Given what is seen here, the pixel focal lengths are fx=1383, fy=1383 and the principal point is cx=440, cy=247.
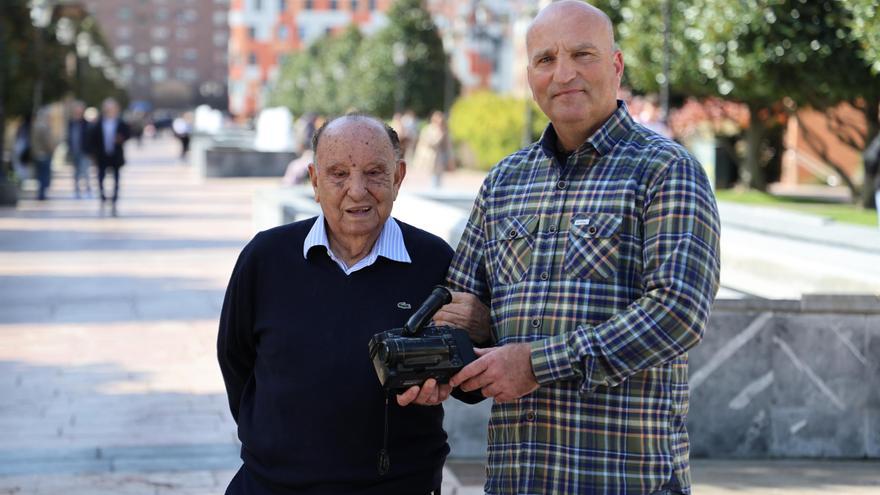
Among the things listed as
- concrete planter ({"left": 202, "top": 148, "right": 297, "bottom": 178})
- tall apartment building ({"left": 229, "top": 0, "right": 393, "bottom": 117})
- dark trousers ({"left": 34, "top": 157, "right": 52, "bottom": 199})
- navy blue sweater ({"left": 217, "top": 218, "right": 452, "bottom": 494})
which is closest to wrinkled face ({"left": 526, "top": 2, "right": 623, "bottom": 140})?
navy blue sweater ({"left": 217, "top": 218, "right": 452, "bottom": 494})

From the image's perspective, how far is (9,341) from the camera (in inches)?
427

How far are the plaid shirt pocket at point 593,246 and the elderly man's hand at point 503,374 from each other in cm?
21

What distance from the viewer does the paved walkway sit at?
262 inches

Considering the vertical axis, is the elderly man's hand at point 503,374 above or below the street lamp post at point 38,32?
above

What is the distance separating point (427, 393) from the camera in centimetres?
301

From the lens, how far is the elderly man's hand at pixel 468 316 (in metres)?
3.15

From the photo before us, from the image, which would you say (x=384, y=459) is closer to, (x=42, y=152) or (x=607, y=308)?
(x=607, y=308)

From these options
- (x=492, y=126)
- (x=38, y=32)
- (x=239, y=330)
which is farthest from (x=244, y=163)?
(x=239, y=330)

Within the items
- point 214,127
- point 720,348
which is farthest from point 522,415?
point 214,127

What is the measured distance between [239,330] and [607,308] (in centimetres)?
101

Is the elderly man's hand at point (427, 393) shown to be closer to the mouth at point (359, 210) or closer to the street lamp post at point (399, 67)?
the mouth at point (359, 210)

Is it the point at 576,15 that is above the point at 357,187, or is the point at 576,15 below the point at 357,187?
above

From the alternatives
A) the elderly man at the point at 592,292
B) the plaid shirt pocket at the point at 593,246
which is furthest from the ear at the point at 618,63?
the plaid shirt pocket at the point at 593,246

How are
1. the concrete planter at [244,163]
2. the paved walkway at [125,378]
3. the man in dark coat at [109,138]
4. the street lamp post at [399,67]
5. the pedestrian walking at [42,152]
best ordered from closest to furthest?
the paved walkway at [125,378] < the man in dark coat at [109,138] < the pedestrian walking at [42,152] < the concrete planter at [244,163] < the street lamp post at [399,67]
